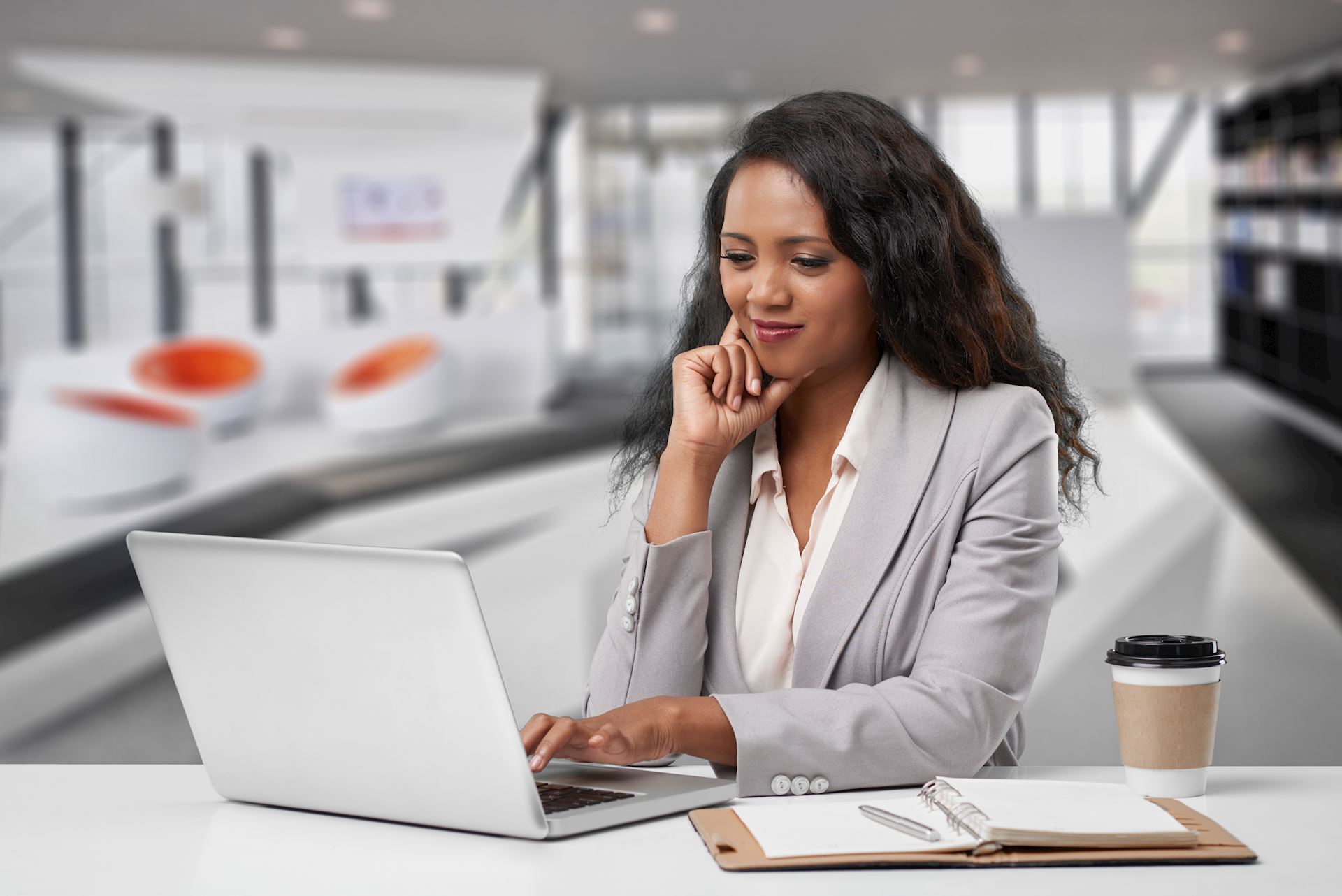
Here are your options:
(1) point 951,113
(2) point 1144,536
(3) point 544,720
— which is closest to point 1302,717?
(2) point 1144,536

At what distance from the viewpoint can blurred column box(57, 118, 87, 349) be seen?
12.4m

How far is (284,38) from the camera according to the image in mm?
8727

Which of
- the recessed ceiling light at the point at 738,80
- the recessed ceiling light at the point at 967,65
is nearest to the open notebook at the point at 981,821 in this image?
the recessed ceiling light at the point at 967,65

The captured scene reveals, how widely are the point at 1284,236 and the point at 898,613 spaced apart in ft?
35.7

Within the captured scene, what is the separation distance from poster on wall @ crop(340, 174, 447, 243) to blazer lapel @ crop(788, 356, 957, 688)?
385 inches

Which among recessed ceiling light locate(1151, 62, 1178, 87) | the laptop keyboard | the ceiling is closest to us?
the laptop keyboard

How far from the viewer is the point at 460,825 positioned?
998 millimetres

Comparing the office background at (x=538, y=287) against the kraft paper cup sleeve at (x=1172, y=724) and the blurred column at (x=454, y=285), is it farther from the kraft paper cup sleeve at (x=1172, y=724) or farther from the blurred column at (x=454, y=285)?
the kraft paper cup sleeve at (x=1172, y=724)

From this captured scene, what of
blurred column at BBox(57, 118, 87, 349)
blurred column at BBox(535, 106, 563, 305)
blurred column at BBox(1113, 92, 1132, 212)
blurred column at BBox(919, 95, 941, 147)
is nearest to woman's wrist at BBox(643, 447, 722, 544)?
blurred column at BBox(535, 106, 563, 305)

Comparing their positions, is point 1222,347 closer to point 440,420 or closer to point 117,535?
point 440,420

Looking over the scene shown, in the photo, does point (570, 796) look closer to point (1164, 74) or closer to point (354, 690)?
point (354, 690)

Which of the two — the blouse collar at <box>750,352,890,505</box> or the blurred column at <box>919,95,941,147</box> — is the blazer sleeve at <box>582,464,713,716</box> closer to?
the blouse collar at <box>750,352,890,505</box>

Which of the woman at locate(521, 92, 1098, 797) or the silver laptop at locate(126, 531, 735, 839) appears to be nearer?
the silver laptop at locate(126, 531, 735, 839)

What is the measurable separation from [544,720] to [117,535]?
183 inches
